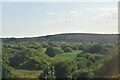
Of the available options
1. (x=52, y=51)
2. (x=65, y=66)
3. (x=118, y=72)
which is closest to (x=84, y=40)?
(x=52, y=51)

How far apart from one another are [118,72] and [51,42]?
26.1m

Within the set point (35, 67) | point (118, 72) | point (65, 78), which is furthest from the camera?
point (35, 67)

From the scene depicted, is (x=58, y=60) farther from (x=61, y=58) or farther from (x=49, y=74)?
(x=61, y=58)

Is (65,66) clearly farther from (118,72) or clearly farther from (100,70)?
(118,72)

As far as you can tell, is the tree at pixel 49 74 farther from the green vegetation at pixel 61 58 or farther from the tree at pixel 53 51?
the tree at pixel 53 51

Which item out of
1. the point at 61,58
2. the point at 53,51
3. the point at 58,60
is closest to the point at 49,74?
the point at 58,60

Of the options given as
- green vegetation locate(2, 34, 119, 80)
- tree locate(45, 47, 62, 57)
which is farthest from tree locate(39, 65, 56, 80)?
tree locate(45, 47, 62, 57)

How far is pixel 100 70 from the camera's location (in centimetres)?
997

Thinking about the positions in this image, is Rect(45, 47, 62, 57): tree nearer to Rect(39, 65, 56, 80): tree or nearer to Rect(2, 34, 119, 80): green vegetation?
Rect(2, 34, 119, 80): green vegetation

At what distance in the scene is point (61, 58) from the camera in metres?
20.2

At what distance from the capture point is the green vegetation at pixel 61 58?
10.6 metres

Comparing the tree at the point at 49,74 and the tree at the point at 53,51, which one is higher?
the tree at the point at 53,51

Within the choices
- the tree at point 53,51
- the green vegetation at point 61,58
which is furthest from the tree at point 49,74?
the tree at point 53,51

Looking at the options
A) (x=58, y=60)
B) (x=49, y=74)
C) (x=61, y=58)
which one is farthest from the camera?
(x=61, y=58)
